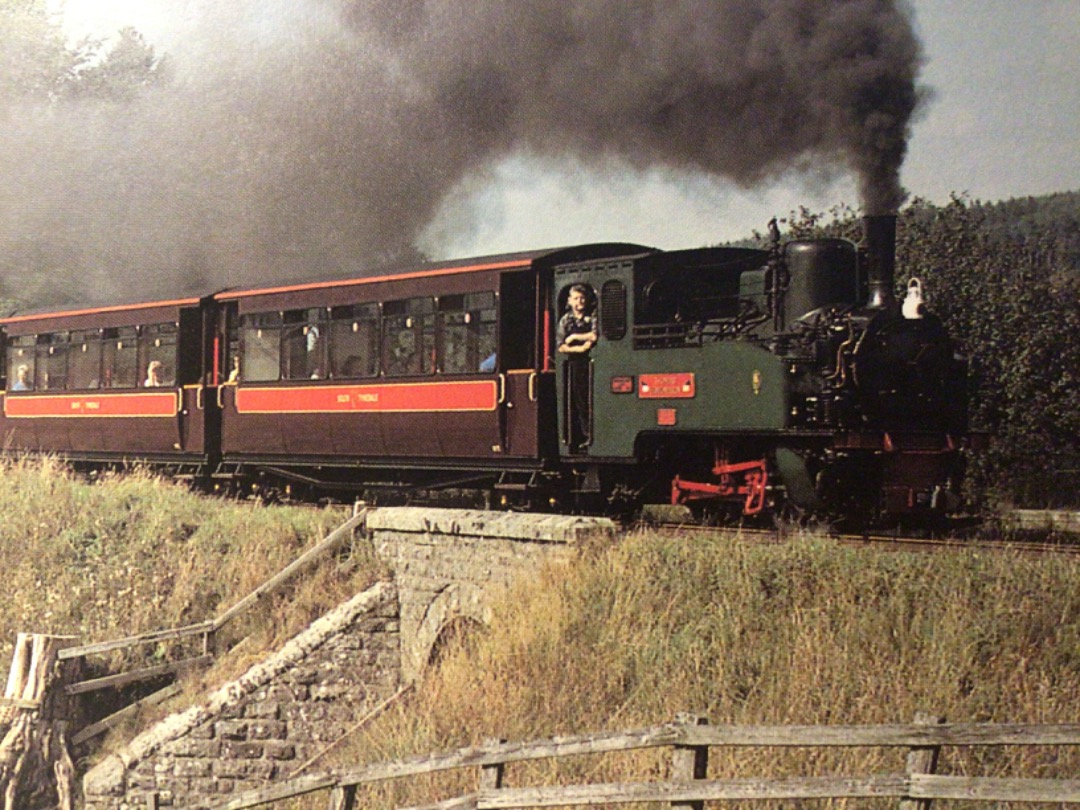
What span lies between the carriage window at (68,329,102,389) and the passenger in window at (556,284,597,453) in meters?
8.81

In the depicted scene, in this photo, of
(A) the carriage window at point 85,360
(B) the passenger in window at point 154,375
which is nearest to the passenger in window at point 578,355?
(B) the passenger in window at point 154,375

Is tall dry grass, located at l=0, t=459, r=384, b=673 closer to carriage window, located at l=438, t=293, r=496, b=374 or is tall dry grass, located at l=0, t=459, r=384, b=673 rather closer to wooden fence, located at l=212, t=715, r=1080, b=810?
carriage window, located at l=438, t=293, r=496, b=374

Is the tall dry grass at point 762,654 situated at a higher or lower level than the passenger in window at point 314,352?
lower

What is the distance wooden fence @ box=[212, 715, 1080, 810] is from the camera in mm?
5207

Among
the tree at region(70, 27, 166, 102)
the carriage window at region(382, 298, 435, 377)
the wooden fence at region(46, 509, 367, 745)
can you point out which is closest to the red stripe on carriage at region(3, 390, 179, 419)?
the carriage window at region(382, 298, 435, 377)

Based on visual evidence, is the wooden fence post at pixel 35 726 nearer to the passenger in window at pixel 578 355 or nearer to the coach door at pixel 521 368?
the coach door at pixel 521 368

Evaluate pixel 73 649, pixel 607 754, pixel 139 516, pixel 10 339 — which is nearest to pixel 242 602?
pixel 73 649

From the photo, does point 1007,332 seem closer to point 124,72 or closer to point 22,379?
point 22,379

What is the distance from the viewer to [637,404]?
12.6m

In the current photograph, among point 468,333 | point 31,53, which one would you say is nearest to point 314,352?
point 468,333

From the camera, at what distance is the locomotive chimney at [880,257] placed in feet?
38.4

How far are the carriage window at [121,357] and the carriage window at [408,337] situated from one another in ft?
17.7

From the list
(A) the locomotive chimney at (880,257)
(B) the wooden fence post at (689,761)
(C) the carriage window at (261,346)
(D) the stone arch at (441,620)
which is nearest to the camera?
(B) the wooden fence post at (689,761)

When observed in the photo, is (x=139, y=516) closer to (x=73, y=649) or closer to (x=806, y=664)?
(x=73, y=649)
